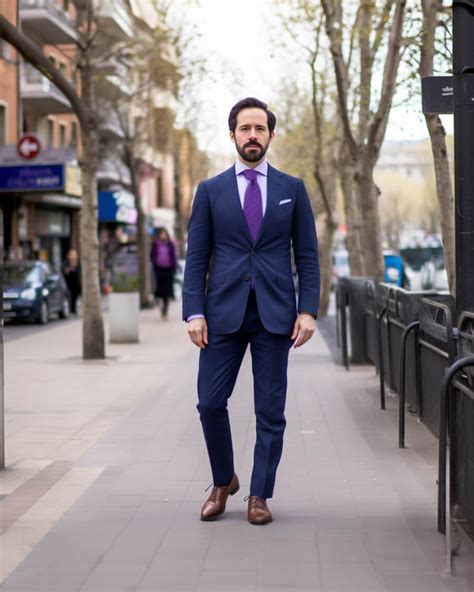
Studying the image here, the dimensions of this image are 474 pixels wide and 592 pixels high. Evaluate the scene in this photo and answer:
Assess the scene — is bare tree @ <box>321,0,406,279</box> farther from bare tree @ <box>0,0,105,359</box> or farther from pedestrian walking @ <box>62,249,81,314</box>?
pedestrian walking @ <box>62,249,81,314</box>

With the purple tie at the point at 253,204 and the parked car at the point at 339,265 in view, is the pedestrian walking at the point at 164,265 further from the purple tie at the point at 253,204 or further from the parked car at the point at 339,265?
the parked car at the point at 339,265

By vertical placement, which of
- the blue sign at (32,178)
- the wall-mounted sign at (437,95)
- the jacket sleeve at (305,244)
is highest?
the blue sign at (32,178)

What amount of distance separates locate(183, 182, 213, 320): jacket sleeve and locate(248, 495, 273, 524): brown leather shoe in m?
0.96

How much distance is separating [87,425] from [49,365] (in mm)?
6063

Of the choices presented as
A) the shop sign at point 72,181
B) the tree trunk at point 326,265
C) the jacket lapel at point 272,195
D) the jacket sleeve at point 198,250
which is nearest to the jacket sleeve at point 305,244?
the jacket lapel at point 272,195

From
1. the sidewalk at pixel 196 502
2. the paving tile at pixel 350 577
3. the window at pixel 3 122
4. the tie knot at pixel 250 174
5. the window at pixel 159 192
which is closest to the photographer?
the paving tile at pixel 350 577

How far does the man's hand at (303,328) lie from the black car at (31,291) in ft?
67.7

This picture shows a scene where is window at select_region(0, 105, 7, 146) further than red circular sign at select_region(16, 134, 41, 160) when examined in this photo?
Yes

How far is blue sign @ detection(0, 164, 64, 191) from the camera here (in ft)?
73.5

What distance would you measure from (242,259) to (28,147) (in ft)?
61.2

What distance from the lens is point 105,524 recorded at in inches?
231

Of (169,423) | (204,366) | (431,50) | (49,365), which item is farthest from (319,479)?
(49,365)

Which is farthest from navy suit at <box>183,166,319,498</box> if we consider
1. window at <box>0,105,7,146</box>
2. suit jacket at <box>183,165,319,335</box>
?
window at <box>0,105,7,146</box>

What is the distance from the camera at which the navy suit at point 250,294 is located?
5770 millimetres
